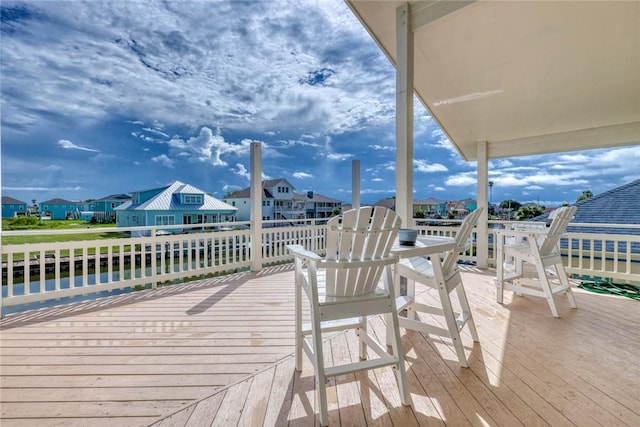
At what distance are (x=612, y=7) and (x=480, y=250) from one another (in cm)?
354

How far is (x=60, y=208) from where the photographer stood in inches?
141

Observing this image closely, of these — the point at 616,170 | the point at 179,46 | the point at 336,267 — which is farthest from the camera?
the point at 179,46

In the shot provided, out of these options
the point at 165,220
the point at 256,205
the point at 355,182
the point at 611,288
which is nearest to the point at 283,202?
the point at 256,205

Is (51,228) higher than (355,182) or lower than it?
lower

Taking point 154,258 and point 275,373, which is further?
point 154,258

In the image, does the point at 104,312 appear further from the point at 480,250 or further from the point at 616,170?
the point at 616,170

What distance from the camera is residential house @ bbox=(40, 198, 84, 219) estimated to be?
3.43 meters

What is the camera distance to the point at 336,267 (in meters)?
1.56

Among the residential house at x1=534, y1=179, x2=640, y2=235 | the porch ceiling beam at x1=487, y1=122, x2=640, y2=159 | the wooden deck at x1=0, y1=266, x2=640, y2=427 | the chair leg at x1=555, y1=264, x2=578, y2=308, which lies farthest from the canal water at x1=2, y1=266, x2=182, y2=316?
the residential house at x1=534, y1=179, x2=640, y2=235

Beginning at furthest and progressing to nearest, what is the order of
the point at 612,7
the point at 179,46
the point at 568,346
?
the point at 179,46 < the point at 612,7 < the point at 568,346

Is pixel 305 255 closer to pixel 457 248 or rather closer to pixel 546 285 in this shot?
pixel 457 248

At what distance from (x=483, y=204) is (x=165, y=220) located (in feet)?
16.7

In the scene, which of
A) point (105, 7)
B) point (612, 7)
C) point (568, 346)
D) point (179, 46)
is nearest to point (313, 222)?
point (568, 346)

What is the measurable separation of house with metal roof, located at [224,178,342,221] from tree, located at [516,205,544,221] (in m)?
3.34
